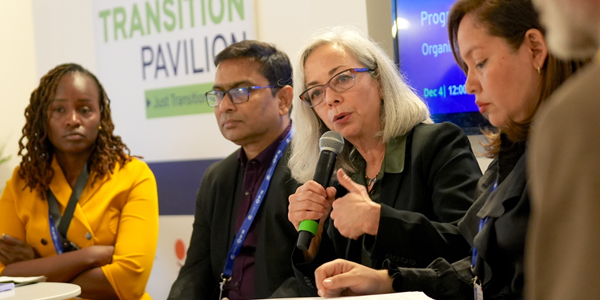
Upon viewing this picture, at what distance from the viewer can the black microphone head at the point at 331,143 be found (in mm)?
2113

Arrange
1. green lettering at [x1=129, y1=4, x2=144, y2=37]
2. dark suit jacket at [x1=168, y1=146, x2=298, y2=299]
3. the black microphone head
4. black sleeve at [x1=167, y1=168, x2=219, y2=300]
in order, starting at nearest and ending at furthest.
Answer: the black microphone head < dark suit jacket at [x1=168, y1=146, x2=298, y2=299] < black sleeve at [x1=167, y1=168, x2=219, y2=300] < green lettering at [x1=129, y1=4, x2=144, y2=37]

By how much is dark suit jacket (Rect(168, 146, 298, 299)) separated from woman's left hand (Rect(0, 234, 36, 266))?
0.99 m

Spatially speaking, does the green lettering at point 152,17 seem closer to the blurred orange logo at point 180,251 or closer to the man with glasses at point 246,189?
the blurred orange logo at point 180,251

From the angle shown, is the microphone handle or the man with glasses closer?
the microphone handle

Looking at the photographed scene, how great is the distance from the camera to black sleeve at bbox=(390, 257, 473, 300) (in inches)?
71.6

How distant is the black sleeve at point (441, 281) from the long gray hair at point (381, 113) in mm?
640

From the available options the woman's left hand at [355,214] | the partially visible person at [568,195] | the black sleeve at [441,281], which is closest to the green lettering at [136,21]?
the woman's left hand at [355,214]

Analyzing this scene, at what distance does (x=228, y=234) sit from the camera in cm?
295

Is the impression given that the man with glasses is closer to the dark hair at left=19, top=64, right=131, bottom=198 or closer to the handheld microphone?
the handheld microphone

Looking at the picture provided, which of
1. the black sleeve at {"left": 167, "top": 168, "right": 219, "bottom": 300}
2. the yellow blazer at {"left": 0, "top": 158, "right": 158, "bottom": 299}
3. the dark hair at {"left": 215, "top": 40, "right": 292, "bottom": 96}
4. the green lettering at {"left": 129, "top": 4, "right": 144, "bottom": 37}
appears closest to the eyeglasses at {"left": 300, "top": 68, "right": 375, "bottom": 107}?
the dark hair at {"left": 215, "top": 40, "right": 292, "bottom": 96}

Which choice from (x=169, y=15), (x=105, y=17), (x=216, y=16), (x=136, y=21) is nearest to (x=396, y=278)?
(x=216, y=16)

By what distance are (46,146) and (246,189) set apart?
150cm

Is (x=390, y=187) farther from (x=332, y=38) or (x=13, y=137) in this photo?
(x=13, y=137)

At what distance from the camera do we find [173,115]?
476 cm
